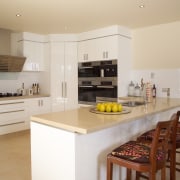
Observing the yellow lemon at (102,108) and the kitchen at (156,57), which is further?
the kitchen at (156,57)

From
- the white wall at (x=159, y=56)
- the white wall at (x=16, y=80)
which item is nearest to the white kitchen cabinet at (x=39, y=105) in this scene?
the white wall at (x=16, y=80)

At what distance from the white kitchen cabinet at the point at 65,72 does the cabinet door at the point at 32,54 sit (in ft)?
1.23

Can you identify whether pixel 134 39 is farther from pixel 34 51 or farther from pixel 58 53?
pixel 34 51

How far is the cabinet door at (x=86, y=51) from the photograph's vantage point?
4.50 m

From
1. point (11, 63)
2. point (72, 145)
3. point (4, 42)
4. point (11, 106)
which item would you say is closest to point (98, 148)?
point (72, 145)

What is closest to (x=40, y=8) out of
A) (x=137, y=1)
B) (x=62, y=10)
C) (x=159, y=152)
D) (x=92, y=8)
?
(x=62, y=10)

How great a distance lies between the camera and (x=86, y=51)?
4629 millimetres

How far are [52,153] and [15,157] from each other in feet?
5.33

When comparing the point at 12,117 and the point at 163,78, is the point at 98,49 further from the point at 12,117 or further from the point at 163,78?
the point at 12,117

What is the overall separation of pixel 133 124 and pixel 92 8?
186 centimetres

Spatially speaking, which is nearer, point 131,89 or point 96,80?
point 131,89

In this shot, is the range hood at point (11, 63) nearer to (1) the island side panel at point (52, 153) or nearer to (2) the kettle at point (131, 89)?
(2) the kettle at point (131, 89)

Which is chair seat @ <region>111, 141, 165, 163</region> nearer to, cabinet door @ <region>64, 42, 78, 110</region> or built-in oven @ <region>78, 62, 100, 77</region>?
built-in oven @ <region>78, 62, 100, 77</region>

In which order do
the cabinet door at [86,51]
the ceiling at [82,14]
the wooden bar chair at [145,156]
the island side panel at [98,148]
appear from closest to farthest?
1. the wooden bar chair at [145,156]
2. the island side panel at [98,148]
3. the ceiling at [82,14]
4. the cabinet door at [86,51]
